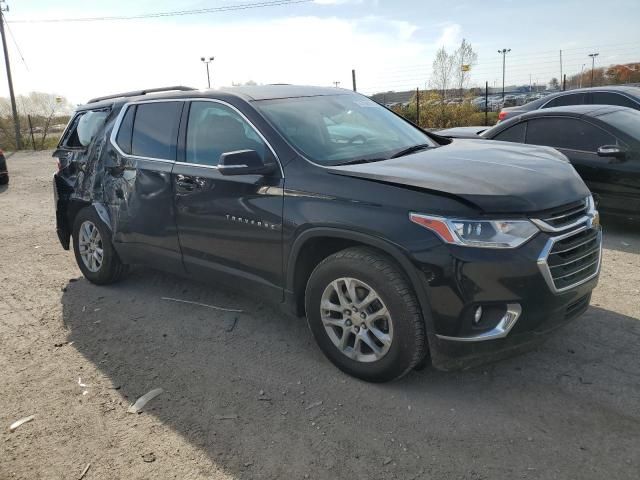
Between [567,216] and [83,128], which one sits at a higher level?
[83,128]

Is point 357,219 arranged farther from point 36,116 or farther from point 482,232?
point 36,116

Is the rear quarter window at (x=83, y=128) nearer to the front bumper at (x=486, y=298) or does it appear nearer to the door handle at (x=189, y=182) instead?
the door handle at (x=189, y=182)

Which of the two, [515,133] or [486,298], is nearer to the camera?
[486,298]

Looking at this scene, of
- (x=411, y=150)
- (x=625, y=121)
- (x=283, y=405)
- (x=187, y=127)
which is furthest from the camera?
(x=625, y=121)

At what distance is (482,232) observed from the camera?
2.84 metres

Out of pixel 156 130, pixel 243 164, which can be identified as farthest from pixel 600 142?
pixel 156 130

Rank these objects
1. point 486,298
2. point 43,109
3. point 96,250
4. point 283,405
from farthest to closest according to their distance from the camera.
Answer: point 43,109, point 96,250, point 283,405, point 486,298

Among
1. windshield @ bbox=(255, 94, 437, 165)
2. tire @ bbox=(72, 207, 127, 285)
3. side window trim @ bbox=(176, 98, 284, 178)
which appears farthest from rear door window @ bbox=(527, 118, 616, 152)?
tire @ bbox=(72, 207, 127, 285)

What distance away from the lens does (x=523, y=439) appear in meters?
2.76

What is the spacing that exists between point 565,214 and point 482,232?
0.63 meters

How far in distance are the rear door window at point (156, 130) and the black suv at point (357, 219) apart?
17 mm

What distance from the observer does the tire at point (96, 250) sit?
515 cm

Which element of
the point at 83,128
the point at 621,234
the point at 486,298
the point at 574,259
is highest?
the point at 83,128

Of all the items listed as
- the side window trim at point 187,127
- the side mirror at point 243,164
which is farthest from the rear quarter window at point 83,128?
the side mirror at point 243,164
